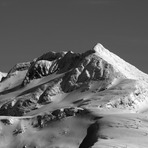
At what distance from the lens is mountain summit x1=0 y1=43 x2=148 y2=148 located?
113 m

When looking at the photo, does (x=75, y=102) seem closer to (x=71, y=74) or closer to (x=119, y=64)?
(x=71, y=74)

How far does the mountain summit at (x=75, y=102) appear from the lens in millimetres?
113000

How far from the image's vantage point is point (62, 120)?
121062 mm

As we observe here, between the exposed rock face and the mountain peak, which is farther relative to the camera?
the mountain peak

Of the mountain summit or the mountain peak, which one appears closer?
the mountain summit

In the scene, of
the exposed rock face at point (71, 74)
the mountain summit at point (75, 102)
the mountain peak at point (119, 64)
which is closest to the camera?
the mountain summit at point (75, 102)

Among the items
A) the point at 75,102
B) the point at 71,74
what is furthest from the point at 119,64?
the point at 75,102

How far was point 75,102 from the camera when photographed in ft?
439

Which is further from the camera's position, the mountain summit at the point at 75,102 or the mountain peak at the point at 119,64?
the mountain peak at the point at 119,64

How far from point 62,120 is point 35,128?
4.58m

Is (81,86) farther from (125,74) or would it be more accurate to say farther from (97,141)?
(97,141)

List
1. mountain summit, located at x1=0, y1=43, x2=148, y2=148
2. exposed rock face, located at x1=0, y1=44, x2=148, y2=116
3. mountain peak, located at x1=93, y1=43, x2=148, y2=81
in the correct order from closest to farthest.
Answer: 1. mountain summit, located at x1=0, y1=43, x2=148, y2=148
2. exposed rock face, located at x1=0, y1=44, x2=148, y2=116
3. mountain peak, located at x1=93, y1=43, x2=148, y2=81

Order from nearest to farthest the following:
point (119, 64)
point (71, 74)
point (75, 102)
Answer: point (75, 102)
point (71, 74)
point (119, 64)

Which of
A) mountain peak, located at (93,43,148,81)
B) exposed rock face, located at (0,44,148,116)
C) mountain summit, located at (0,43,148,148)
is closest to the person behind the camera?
mountain summit, located at (0,43,148,148)
